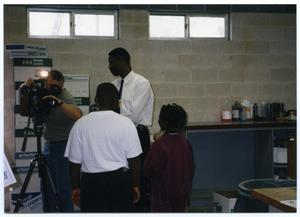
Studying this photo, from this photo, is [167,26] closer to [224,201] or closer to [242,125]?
[242,125]

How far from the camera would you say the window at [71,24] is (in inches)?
195

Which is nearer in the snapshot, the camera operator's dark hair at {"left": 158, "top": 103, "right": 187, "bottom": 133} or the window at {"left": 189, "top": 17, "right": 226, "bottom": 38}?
the camera operator's dark hair at {"left": 158, "top": 103, "right": 187, "bottom": 133}

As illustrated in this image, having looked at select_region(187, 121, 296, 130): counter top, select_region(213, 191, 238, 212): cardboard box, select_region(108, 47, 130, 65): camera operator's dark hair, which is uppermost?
select_region(108, 47, 130, 65): camera operator's dark hair

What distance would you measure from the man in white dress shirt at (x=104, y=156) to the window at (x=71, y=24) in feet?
8.10

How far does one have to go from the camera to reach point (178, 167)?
283cm

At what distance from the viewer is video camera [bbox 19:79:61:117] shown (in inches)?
135

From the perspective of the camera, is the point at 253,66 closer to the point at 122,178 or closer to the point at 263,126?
the point at 263,126

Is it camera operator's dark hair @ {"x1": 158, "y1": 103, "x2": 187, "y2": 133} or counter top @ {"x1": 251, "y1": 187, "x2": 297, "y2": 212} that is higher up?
camera operator's dark hair @ {"x1": 158, "y1": 103, "x2": 187, "y2": 133}

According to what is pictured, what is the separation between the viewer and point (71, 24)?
503 cm

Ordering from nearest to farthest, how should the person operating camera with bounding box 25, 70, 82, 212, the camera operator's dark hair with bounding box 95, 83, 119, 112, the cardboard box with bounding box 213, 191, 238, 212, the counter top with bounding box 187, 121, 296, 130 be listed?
the camera operator's dark hair with bounding box 95, 83, 119, 112 → the person operating camera with bounding box 25, 70, 82, 212 → the cardboard box with bounding box 213, 191, 238, 212 → the counter top with bounding box 187, 121, 296, 130

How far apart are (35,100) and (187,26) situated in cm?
237

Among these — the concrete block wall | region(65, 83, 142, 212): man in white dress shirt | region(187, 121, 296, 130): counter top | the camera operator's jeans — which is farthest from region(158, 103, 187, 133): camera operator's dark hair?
the concrete block wall

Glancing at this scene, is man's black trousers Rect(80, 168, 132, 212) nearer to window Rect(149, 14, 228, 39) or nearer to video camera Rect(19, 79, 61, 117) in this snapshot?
video camera Rect(19, 79, 61, 117)

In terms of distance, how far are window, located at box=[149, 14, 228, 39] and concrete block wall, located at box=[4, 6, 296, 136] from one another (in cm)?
9
